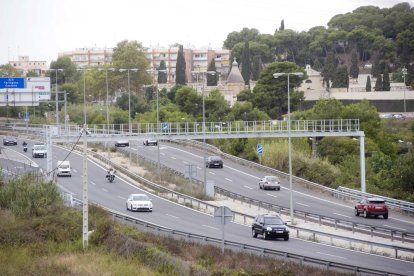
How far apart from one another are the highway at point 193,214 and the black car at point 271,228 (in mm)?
343

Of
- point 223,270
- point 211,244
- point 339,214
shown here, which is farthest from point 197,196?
point 223,270

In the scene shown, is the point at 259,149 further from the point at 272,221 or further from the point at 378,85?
the point at 378,85

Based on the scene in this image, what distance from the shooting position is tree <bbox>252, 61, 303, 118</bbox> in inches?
3981

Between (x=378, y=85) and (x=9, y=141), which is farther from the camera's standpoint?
(x=378, y=85)

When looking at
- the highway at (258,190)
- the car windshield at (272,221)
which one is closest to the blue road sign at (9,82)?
the highway at (258,190)

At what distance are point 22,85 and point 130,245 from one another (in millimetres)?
27019

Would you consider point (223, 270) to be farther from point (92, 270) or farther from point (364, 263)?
point (364, 263)

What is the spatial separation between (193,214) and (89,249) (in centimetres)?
1729

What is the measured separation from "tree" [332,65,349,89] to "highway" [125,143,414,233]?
52.9m

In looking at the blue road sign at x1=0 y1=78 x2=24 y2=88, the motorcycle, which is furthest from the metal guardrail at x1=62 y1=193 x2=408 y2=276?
the motorcycle

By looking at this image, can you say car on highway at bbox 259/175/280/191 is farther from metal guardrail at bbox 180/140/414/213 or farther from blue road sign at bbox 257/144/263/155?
blue road sign at bbox 257/144/263/155

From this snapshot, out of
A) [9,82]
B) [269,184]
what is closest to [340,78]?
[269,184]

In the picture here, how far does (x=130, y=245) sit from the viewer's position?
3278 cm

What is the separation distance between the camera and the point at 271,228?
39.6m
